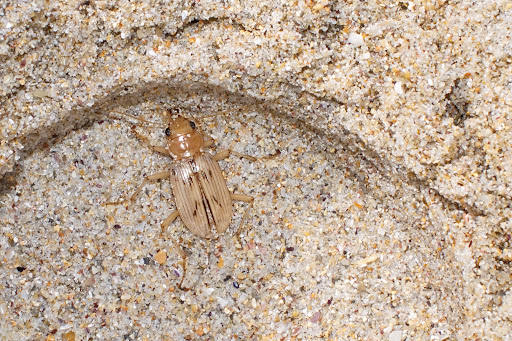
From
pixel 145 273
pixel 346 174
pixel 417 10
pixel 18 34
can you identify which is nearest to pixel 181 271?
pixel 145 273

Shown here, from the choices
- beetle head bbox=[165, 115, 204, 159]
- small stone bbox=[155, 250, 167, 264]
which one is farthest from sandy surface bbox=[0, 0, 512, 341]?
beetle head bbox=[165, 115, 204, 159]

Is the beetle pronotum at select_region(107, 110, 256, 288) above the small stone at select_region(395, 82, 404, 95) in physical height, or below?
below

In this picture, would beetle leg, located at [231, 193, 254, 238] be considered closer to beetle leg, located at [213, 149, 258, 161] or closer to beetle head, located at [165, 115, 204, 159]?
beetle leg, located at [213, 149, 258, 161]

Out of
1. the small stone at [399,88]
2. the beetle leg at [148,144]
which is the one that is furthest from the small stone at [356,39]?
the beetle leg at [148,144]

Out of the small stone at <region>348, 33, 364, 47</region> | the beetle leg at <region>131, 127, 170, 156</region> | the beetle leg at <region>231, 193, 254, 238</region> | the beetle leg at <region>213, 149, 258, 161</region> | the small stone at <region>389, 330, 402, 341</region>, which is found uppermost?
the small stone at <region>348, 33, 364, 47</region>

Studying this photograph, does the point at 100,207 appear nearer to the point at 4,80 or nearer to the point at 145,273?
the point at 145,273

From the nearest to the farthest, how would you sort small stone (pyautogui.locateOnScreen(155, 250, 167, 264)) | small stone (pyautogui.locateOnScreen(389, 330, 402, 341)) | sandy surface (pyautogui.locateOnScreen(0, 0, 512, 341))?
sandy surface (pyautogui.locateOnScreen(0, 0, 512, 341)) < small stone (pyautogui.locateOnScreen(389, 330, 402, 341)) < small stone (pyautogui.locateOnScreen(155, 250, 167, 264))
